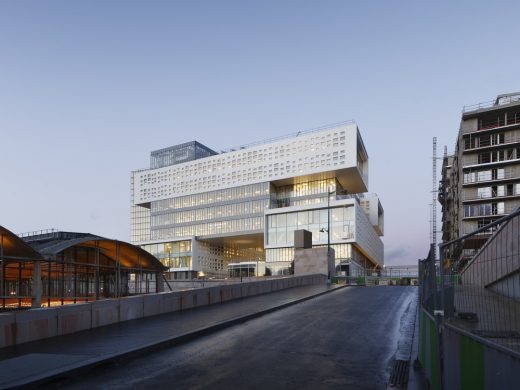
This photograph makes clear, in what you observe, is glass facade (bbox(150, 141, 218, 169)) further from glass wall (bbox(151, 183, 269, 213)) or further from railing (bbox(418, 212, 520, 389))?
Result: railing (bbox(418, 212, 520, 389))

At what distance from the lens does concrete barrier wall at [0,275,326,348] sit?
1130cm

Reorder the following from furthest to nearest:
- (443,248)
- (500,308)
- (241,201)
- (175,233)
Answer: (175,233) → (241,201) → (443,248) → (500,308)

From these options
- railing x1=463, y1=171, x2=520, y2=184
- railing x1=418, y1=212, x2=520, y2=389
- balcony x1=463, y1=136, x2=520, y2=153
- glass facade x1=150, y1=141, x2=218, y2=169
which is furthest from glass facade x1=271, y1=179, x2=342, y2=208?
railing x1=418, y1=212, x2=520, y2=389

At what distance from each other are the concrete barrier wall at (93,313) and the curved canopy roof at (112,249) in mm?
10582

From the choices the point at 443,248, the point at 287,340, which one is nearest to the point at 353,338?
the point at 287,340

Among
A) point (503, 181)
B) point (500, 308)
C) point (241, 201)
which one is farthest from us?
point (241, 201)

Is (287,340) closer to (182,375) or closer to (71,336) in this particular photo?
(182,375)

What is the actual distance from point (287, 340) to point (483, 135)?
70.3m

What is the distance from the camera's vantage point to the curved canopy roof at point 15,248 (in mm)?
22781

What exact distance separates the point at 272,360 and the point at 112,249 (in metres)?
25.1

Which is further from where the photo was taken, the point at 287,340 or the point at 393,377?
the point at 287,340

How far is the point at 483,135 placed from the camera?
240 ft

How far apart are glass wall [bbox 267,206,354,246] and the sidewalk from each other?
70163 millimetres

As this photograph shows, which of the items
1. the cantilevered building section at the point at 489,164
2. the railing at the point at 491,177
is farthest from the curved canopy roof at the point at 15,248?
the railing at the point at 491,177
